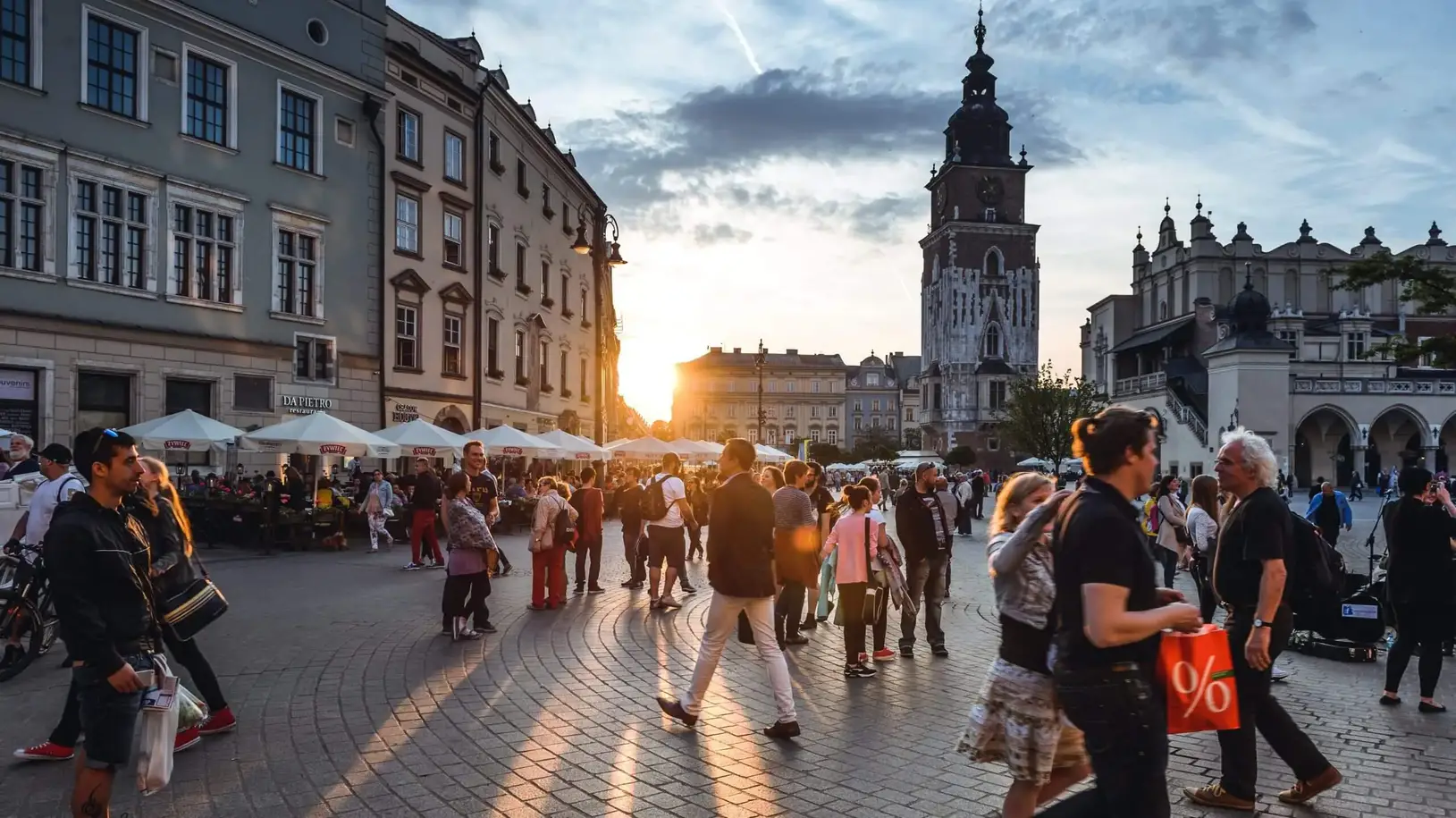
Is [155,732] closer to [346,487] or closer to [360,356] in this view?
[346,487]

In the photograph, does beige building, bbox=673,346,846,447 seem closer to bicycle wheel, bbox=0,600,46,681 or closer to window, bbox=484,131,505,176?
window, bbox=484,131,505,176

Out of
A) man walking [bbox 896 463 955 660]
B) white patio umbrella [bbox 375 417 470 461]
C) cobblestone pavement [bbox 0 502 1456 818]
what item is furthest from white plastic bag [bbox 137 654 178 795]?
white patio umbrella [bbox 375 417 470 461]

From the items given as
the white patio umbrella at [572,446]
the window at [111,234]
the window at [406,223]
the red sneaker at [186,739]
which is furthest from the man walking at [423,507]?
the window at [406,223]

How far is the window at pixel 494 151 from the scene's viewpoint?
3612 centimetres

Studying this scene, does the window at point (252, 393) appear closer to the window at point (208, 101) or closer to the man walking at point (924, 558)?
the window at point (208, 101)

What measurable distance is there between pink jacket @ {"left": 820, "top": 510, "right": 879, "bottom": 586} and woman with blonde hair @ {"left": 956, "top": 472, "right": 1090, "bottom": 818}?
4880mm

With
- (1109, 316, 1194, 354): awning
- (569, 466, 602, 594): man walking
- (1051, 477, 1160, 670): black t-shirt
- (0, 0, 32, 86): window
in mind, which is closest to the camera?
(1051, 477, 1160, 670): black t-shirt

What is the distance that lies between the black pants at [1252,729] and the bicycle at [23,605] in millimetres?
8590

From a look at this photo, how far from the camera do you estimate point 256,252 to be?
26.9m

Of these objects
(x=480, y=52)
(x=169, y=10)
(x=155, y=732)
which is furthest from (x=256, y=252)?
(x=155, y=732)

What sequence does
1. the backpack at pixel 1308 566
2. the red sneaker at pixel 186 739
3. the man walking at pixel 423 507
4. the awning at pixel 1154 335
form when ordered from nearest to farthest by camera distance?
the backpack at pixel 1308 566 < the red sneaker at pixel 186 739 < the man walking at pixel 423 507 < the awning at pixel 1154 335

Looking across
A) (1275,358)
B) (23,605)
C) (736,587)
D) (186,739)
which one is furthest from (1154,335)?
(186,739)

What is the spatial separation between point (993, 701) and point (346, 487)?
78.3ft

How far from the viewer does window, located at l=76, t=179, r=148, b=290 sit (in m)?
23.0
